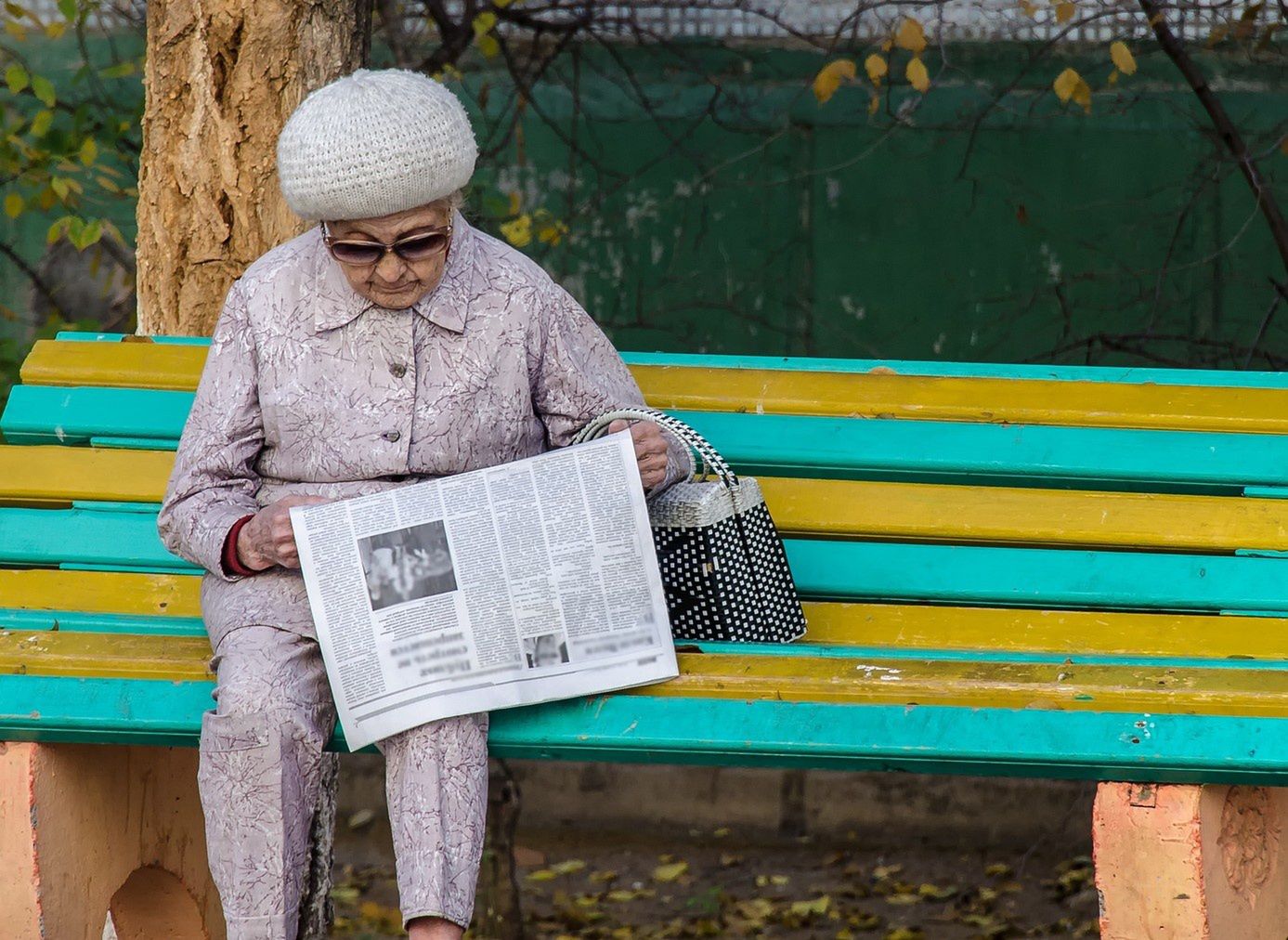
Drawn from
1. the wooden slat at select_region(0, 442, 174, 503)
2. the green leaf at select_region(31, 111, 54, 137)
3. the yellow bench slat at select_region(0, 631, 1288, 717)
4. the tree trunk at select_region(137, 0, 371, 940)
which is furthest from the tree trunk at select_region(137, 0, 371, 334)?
the yellow bench slat at select_region(0, 631, 1288, 717)

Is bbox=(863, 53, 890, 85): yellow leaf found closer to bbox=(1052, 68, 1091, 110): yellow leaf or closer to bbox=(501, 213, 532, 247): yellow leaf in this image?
bbox=(1052, 68, 1091, 110): yellow leaf

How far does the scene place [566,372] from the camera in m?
2.66

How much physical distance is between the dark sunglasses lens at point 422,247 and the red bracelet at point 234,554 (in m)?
0.45

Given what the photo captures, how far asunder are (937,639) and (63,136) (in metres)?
2.59

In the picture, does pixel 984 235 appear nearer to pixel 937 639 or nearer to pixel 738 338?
pixel 738 338

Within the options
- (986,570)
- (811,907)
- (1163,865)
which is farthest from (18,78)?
(1163,865)

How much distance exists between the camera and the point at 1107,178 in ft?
14.9

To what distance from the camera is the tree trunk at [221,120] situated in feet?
10.8

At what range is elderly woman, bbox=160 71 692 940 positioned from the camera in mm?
2318

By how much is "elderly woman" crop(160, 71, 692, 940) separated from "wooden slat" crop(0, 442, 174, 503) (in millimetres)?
551

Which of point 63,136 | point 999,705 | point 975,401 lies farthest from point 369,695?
point 63,136

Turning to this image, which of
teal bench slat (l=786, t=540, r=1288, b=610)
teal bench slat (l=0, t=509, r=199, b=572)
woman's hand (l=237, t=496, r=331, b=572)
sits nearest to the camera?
woman's hand (l=237, t=496, r=331, b=572)

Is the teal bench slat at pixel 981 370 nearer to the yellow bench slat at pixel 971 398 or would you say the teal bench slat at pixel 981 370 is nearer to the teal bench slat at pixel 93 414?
the yellow bench slat at pixel 971 398

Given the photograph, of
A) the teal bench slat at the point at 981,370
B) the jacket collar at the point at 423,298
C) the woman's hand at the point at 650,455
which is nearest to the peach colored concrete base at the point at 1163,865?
the woman's hand at the point at 650,455
